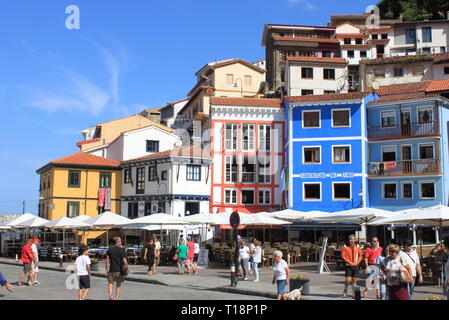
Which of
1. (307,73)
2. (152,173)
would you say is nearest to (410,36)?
(307,73)

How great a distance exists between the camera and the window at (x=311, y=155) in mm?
43938

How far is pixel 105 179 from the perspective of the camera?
50.1 m

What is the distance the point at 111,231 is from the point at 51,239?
19.5 ft

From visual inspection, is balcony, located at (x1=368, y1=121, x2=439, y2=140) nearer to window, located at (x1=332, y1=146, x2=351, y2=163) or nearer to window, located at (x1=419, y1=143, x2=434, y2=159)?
window, located at (x1=419, y1=143, x2=434, y2=159)

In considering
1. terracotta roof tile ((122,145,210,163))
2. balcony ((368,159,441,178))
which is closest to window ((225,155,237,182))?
terracotta roof tile ((122,145,210,163))

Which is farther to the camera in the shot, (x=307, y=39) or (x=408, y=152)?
(x=307, y=39)

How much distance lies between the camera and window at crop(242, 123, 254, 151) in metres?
47.5

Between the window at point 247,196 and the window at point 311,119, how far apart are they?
758 cm

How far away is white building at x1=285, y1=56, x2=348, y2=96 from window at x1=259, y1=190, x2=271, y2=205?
1257 centimetres

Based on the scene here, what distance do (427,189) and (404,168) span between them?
7.56 feet

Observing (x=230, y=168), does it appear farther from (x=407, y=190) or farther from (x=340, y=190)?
(x=407, y=190)

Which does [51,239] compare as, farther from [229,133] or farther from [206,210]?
Answer: [229,133]

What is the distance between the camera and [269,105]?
4784 cm
